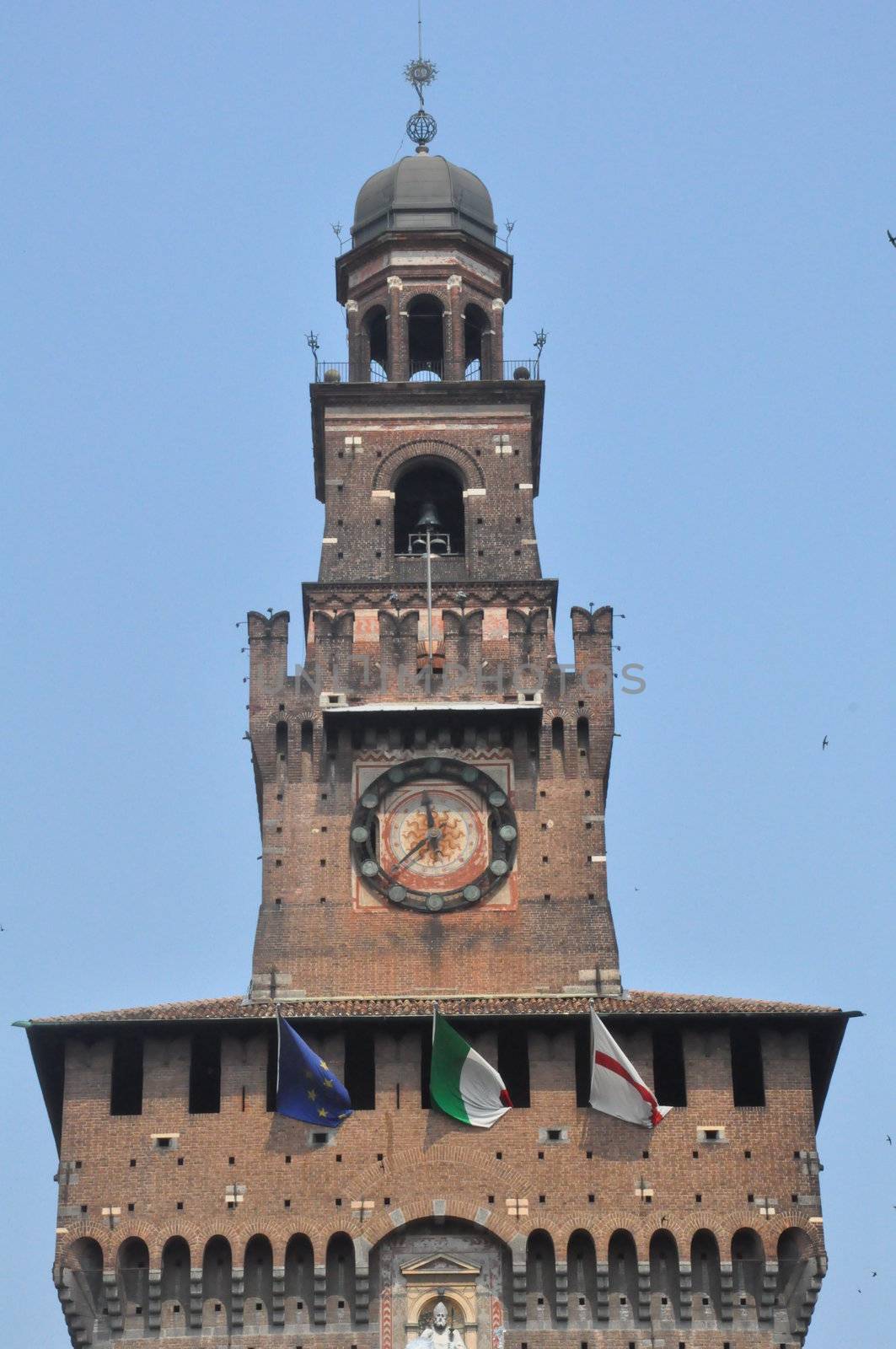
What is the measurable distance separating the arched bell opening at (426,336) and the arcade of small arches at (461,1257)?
19473 mm

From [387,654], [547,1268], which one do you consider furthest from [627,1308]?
[387,654]

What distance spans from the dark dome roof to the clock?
13222 mm

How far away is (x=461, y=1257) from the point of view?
49812mm

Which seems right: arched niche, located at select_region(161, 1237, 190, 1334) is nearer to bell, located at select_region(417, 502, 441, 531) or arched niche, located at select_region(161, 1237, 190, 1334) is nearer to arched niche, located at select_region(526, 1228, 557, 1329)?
arched niche, located at select_region(526, 1228, 557, 1329)

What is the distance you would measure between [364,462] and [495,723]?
6797 millimetres

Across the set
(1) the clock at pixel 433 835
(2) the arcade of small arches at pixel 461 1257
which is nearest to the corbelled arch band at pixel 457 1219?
(2) the arcade of small arches at pixel 461 1257

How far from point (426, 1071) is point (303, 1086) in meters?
2.08

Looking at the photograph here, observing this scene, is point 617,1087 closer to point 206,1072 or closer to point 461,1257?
point 461,1257

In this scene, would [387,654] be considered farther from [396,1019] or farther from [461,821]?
[396,1019]

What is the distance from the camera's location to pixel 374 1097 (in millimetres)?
51062

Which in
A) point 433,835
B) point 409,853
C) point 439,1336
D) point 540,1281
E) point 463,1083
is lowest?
point 439,1336

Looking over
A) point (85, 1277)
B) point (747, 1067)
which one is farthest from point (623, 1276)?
point (85, 1277)

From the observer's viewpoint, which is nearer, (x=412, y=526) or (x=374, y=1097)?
(x=374, y=1097)

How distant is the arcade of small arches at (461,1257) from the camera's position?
49.5 metres
